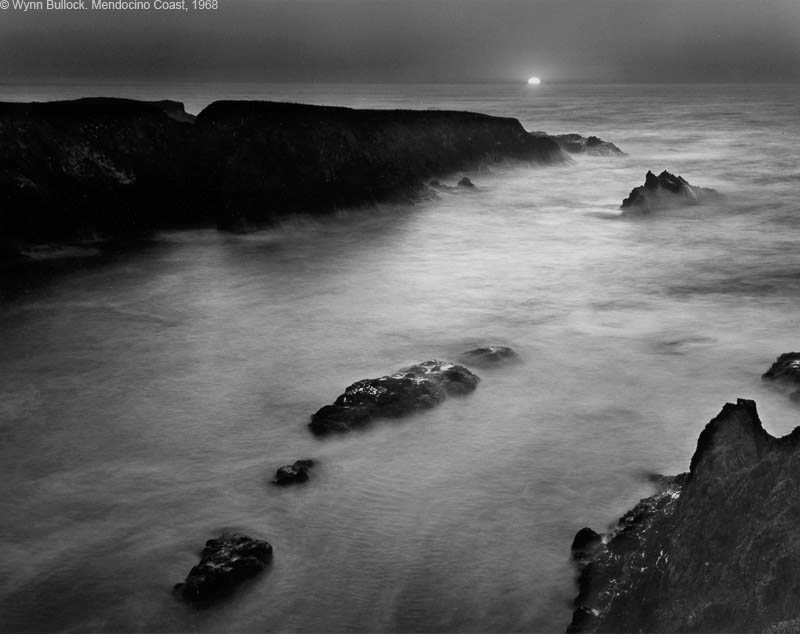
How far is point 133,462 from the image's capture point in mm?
8008

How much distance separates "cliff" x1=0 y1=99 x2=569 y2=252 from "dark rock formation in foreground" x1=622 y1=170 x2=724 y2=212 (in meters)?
6.50

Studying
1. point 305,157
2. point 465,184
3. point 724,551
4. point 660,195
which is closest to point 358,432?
point 724,551

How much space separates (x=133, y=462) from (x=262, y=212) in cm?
1332

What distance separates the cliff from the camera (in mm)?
18328

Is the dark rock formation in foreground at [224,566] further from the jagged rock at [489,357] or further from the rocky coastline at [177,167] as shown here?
the rocky coastline at [177,167]

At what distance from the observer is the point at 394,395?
880 cm

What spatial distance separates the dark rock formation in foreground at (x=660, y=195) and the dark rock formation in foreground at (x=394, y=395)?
51.5 feet

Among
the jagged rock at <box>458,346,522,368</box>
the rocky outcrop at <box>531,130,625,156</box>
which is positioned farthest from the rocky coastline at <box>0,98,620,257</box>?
the rocky outcrop at <box>531,130,625,156</box>

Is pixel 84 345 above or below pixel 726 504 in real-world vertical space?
below

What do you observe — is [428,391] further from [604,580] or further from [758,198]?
[758,198]

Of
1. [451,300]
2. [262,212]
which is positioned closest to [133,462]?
A: [451,300]

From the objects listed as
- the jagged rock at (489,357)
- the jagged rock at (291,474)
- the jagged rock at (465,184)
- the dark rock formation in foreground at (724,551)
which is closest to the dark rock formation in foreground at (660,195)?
the jagged rock at (465,184)

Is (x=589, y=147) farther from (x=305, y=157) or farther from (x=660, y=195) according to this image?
(x=305, y=157)

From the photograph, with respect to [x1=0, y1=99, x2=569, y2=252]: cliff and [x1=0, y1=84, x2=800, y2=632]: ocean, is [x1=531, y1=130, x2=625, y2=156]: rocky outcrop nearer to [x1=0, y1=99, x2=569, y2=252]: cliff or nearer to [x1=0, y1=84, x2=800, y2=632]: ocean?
[x1=0, y1=99, x2=569, y2=252]: cliff
